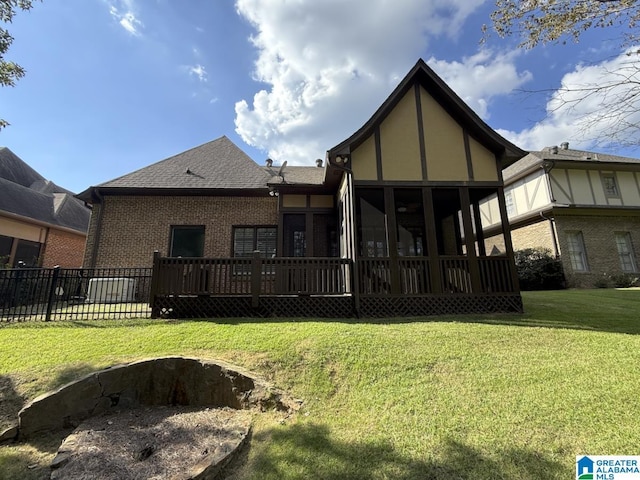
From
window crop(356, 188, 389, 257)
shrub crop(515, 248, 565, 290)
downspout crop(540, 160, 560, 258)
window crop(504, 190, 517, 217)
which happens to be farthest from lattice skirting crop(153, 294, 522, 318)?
window crop(504, 190, 517, 217)

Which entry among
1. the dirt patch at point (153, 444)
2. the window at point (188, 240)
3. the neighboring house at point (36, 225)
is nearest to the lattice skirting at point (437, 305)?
the dirt patch at point (153, 444)

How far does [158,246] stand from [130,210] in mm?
1858

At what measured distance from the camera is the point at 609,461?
2.72 m

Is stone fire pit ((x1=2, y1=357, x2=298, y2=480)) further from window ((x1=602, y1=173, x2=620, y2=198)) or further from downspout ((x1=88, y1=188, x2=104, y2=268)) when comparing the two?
window ((x1=602, y1=173, x2=620, y2=198))

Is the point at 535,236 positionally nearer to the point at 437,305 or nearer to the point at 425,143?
the point at 425,143

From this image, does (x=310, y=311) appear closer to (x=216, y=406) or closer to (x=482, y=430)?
(x=216, y=406)

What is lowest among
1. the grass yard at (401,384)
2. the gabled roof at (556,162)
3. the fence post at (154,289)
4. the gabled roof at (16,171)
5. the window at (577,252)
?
the grass yard at (401,384)

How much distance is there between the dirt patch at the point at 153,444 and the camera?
3053 millimetres

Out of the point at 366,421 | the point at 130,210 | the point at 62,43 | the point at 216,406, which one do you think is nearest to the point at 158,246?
the point at 130,210

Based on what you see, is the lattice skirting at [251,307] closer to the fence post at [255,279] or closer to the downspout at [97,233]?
the fence post at [255,279]

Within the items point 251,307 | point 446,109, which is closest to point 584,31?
point 446,109

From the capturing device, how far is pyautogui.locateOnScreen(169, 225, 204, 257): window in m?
11.8

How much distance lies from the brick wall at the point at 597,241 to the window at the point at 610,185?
52.3 inches

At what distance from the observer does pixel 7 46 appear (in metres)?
6.98
